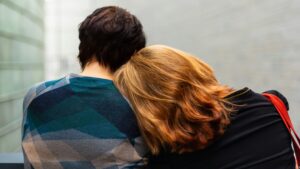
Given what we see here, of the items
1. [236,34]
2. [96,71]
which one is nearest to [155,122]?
[96,71]

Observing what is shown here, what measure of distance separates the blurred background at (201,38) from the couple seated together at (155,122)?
25.9 inches

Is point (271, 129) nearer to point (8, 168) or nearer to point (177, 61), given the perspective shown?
point (177, 61)

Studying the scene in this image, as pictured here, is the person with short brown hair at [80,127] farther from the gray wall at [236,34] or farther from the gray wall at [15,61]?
the gray wall at [15,61]

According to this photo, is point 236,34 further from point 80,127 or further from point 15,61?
point 80,127

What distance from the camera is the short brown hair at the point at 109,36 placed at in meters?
1.20

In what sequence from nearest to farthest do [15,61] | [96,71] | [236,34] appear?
[96,71] < [236,34] < [15,61]

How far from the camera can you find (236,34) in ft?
10.5

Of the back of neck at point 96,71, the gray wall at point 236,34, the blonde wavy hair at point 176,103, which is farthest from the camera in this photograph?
the gray wall at point 236,34

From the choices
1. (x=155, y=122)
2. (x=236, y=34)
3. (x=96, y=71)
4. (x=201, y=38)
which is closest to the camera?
(x=155, y=122)

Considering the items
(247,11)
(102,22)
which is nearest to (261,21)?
(247,11)

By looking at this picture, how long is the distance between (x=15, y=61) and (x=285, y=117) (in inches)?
118

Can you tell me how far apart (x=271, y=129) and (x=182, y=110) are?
0.27m

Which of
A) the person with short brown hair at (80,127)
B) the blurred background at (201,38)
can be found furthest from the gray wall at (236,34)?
the person with short brown hair at (80,127)

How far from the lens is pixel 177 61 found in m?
1.00
